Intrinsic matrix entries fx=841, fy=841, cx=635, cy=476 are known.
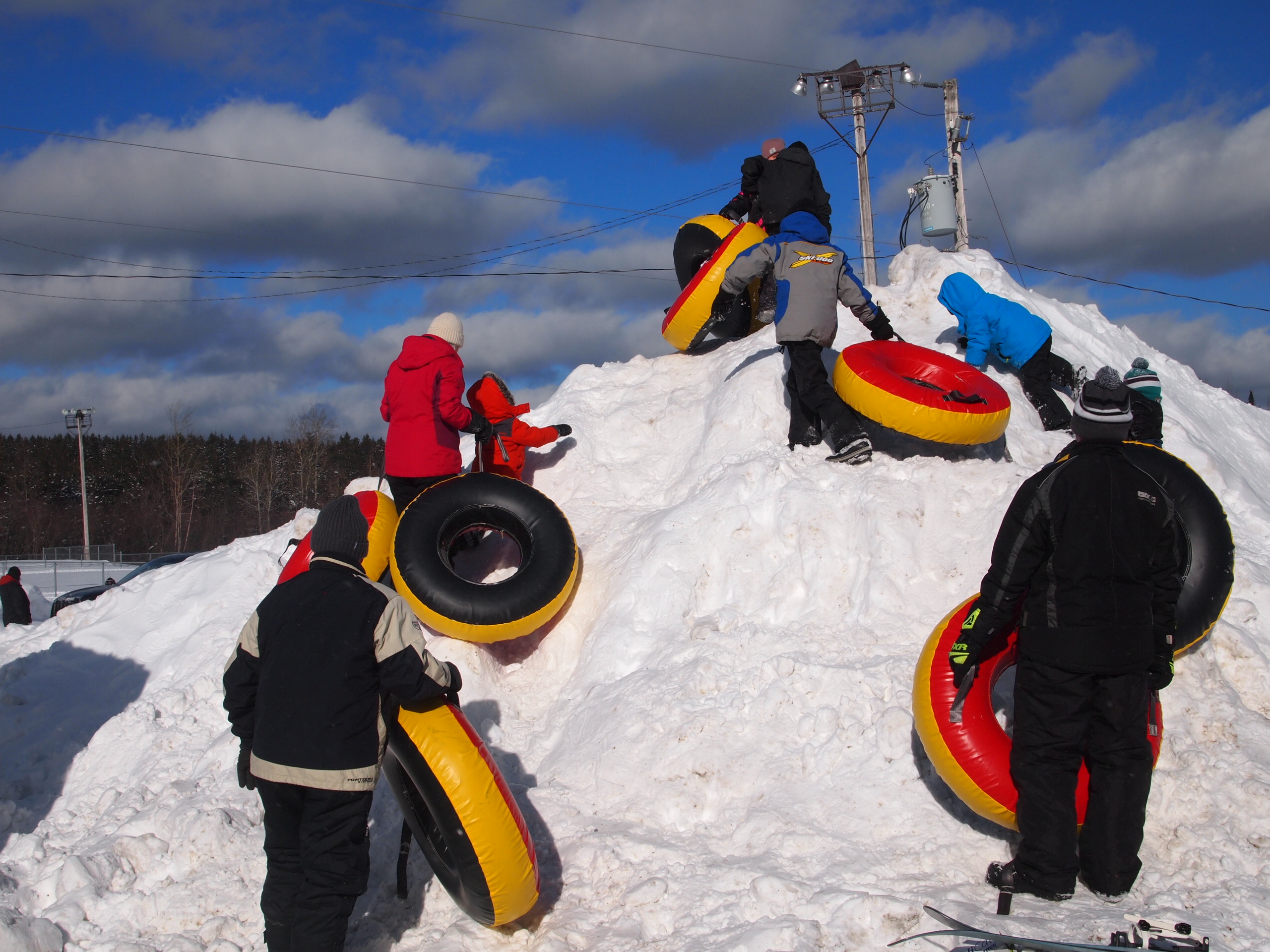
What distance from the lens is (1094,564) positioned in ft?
11.0

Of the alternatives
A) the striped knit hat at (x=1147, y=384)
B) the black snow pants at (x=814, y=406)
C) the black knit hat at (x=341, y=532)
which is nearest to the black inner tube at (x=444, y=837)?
the black knit hat at (x=341, y=532)

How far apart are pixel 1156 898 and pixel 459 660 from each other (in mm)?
4018

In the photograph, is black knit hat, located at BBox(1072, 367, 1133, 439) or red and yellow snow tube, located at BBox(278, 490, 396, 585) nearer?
black knit hat, located at BBox(1072, 367, 1133, 439)

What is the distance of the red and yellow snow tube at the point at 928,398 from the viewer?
18.9 feet

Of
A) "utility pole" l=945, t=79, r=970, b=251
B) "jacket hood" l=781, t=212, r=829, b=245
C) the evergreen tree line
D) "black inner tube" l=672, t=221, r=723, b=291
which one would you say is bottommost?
the evergreen tree line

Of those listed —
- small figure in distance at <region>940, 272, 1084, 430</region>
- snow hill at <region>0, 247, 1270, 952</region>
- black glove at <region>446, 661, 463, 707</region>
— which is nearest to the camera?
black glove at <region>446, 661, 463, 707</region>

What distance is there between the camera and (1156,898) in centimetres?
331

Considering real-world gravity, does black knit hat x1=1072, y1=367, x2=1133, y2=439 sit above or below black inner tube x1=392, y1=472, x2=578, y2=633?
above

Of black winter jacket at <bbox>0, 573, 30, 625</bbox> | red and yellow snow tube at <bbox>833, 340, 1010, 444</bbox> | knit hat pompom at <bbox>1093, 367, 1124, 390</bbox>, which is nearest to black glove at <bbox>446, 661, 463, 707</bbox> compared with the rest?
knit hat pompom at <bbox>1093, 367, 1124, 390</bbox>

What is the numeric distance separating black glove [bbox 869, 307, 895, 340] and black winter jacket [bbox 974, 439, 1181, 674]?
3.57 m

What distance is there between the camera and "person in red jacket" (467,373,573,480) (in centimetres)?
709

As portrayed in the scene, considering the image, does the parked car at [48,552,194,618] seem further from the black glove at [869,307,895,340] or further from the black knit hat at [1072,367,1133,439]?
the black knit hat at [1072,367,1133,439]

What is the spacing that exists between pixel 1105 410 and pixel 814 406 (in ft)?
9.46

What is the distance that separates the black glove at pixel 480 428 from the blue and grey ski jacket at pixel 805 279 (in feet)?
7.27
